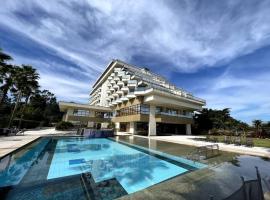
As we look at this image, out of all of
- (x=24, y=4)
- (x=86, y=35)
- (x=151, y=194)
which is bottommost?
(x=151, y=194)

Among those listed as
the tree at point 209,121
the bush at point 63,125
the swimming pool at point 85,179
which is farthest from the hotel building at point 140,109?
the swimming pool at point 85,179

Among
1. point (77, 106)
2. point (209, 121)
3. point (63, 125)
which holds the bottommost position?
point (63, 125)

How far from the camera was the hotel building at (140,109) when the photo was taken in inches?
1173

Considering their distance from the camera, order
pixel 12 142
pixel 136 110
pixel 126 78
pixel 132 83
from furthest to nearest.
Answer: pixel 126 78
pixel 132 83
pixel 136 110
pixel 12 142

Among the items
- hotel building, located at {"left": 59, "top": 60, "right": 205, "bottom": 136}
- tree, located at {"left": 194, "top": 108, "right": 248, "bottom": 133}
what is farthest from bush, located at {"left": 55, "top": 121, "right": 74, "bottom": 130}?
tree, located at {"left": 194, "top": 108, "right": 248, "bottom": 133}

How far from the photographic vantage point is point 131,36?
52.3 feet

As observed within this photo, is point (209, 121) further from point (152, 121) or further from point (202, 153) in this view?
point (202, 153)

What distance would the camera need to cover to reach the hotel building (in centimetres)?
2980

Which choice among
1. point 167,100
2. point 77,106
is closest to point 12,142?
point 167,100

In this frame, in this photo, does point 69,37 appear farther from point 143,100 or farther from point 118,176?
point 143,100

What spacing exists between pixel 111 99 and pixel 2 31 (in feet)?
114

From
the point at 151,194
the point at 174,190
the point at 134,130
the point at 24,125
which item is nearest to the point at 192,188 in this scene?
the point at 174,190

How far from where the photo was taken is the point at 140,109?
98.0 ft

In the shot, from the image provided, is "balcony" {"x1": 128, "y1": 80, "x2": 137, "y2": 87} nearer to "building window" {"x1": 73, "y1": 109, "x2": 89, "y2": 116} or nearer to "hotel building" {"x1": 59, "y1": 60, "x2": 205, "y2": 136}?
"hotel building" {"x1": 59, "y1": 60, "x2": 205, "y2": 136}
